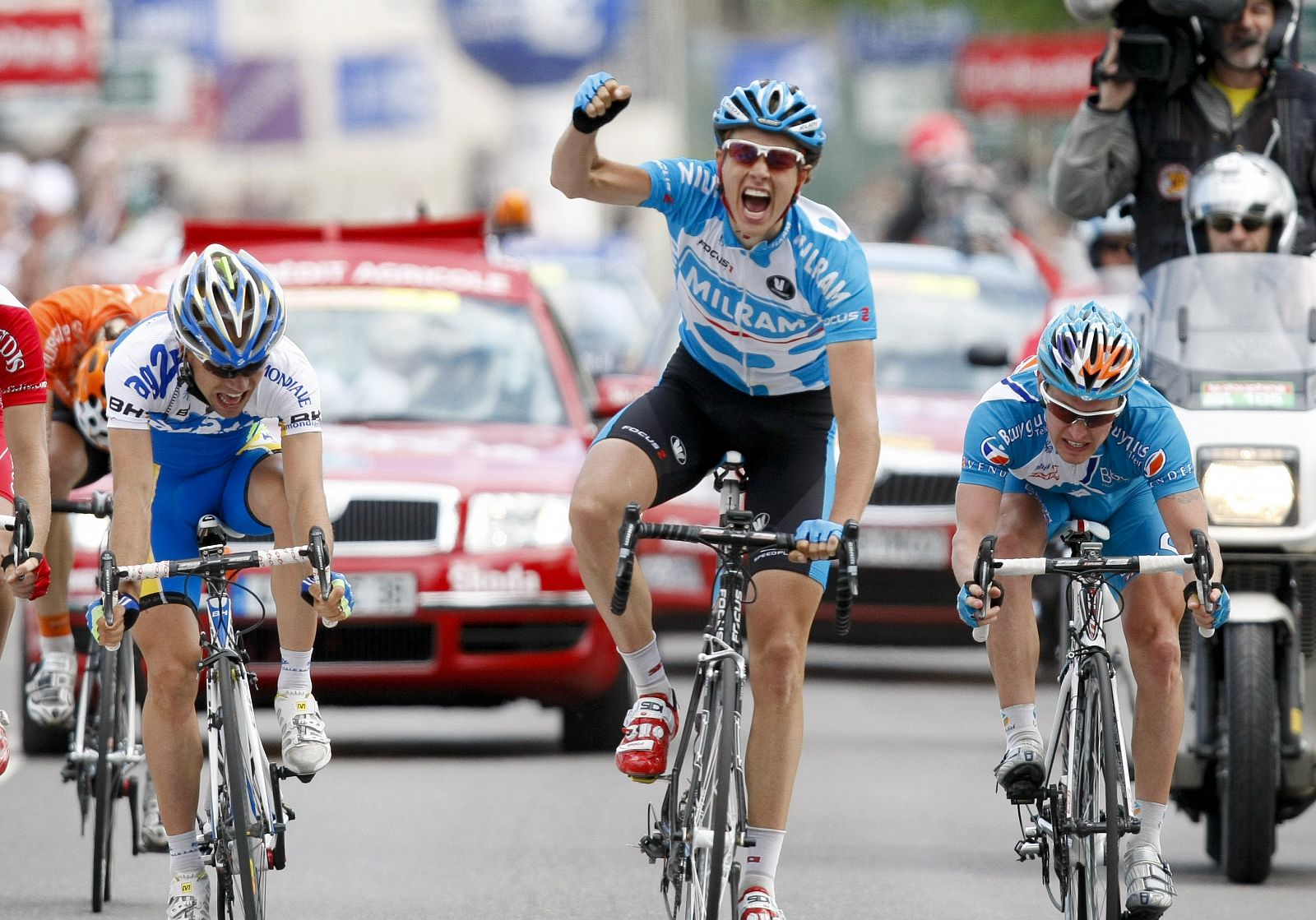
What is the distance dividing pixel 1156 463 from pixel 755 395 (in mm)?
1120

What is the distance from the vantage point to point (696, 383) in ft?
27.1


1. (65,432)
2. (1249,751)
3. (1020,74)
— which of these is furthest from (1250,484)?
(1020,74)

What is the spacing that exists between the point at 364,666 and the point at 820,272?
472 cm

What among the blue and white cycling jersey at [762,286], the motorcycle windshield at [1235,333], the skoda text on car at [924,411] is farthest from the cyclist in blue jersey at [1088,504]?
the skoda text on car at [924,411]

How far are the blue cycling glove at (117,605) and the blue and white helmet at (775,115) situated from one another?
199 centimetres

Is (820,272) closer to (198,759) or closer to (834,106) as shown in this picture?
(198,759)

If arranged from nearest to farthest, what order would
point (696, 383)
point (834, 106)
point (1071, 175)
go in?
1. point (696, 383)
2. point (1071, 175)
3. point (834, 106)

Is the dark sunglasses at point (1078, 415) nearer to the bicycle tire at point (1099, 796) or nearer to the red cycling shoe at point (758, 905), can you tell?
the bicycle tire at point (1099, 796)

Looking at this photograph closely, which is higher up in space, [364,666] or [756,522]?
[756,522]

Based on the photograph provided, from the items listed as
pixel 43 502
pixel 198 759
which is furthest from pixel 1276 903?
pixel 43 502

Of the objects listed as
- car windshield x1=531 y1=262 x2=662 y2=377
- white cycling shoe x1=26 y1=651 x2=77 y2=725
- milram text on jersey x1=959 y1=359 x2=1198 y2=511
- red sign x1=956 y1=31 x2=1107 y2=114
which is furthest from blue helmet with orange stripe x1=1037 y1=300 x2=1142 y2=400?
red sign x1=956 y1=31 x2=1107 y2=114

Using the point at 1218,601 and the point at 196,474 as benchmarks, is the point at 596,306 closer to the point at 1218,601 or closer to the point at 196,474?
the point at 196,474

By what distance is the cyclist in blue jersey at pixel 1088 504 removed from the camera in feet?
26.1

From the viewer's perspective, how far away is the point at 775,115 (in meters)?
7.77
